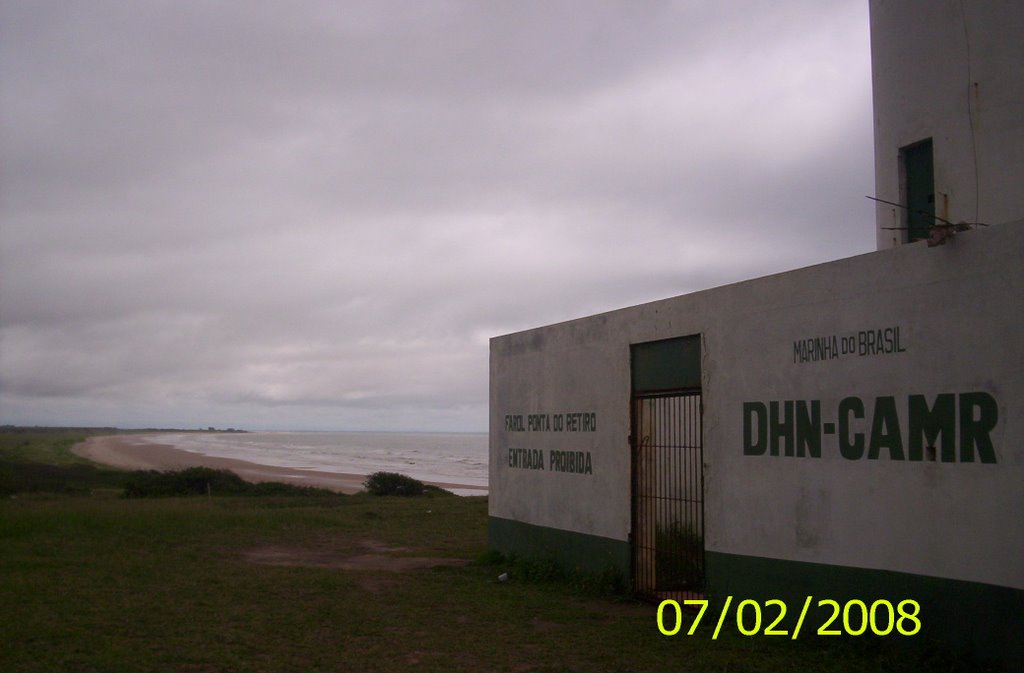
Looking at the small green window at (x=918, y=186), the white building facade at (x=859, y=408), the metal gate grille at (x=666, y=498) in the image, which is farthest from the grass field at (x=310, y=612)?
the small green window at (x=918, y=186)

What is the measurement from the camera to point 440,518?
23.5 m

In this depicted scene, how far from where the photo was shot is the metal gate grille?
424 inches

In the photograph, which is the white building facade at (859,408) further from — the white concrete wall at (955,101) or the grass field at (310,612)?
the grass field at (310,612)

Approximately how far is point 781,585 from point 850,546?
1067 millimetres

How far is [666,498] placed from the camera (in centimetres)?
1109

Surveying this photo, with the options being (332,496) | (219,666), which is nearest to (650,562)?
(219,666)

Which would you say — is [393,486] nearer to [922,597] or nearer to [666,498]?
[666,498]

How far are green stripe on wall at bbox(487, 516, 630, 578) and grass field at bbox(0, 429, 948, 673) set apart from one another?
0.38m

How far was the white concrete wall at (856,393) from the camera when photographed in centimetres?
674

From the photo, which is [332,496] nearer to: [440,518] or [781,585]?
[440,518]

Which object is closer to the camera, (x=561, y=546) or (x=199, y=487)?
(x=561, y=546)
